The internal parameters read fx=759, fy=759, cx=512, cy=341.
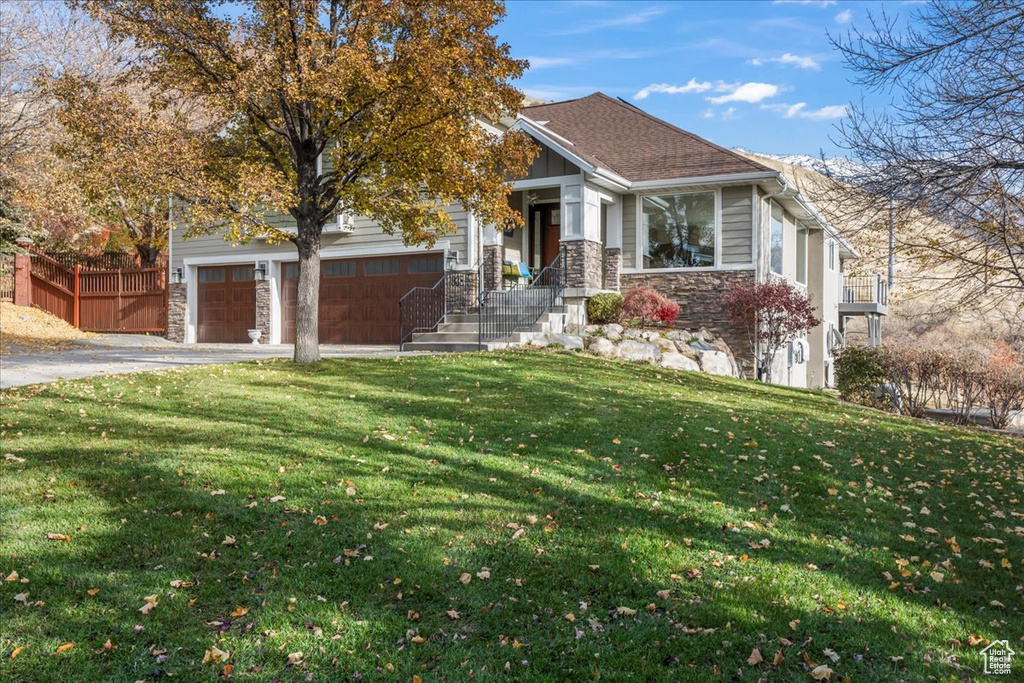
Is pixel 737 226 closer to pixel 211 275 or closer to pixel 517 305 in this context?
pixel 517 305

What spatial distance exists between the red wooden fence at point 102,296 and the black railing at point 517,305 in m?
11.3

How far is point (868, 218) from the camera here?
332 inches

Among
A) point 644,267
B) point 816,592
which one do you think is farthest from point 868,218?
point 644,267

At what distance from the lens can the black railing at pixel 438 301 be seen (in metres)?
17.3

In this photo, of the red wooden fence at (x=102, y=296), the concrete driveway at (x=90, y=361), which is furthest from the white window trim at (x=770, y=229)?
the red wooden fence at (x=102, y=296)

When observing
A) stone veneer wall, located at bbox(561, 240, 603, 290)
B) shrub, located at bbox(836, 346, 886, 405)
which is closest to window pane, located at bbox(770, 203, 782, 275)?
shrub, located at bbox(836, 346, 886, 405)

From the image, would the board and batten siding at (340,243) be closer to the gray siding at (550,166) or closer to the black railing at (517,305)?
the black railing at (517,305)

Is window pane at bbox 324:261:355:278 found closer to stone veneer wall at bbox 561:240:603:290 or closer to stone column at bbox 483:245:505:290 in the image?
stone column at bbox 483:245:505:290

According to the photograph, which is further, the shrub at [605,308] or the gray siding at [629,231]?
the gray siding at [629,231]

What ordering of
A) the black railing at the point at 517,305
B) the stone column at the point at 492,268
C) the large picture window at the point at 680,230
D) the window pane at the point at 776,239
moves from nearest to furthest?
the black railing at the point at 517,305, the large picture window at the point at 680,230, the stone column at the point at 492,268, the window pane at the point at 776,239

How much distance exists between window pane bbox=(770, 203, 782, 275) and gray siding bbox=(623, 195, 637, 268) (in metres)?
3.32

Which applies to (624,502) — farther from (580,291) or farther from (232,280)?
(232,280)

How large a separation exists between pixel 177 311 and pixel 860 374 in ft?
58.2

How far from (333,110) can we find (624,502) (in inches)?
306
